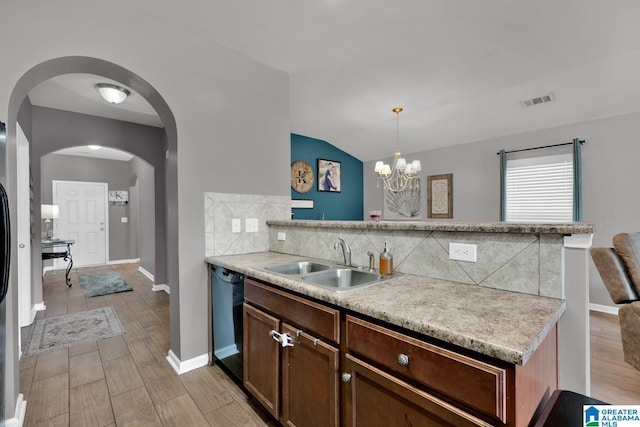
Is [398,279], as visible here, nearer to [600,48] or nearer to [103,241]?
[600,48]

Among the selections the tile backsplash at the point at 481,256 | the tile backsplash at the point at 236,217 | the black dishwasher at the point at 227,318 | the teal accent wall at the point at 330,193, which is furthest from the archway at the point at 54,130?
the teal accent wall at the point at 330,193

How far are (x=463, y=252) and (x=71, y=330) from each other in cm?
385

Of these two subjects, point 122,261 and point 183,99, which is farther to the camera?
point 122,261

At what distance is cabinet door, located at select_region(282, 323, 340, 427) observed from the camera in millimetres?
1264

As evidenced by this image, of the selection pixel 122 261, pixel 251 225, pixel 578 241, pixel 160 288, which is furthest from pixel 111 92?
pixel 122 261

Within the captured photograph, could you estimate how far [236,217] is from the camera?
2576 millimetres

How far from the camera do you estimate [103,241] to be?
700 cm

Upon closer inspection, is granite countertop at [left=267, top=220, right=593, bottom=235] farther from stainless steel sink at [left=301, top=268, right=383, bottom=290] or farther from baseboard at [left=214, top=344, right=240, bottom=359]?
baseboard at [left=214, top=344, right=240, bottom=359]

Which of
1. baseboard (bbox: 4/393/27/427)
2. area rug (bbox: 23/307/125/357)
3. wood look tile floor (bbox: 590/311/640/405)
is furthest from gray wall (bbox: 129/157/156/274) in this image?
wood look tile floor (bbox: 590/311/640/405)

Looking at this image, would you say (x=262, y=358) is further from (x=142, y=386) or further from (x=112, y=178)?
(x=112, y=178)

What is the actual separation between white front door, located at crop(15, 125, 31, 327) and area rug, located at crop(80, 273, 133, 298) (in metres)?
1.03

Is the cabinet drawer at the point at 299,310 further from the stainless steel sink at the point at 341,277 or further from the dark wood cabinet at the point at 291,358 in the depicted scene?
the stainless steel sink at the point at 341,277

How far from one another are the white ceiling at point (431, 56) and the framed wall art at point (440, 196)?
0.98 m

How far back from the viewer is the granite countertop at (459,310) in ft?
2.73
